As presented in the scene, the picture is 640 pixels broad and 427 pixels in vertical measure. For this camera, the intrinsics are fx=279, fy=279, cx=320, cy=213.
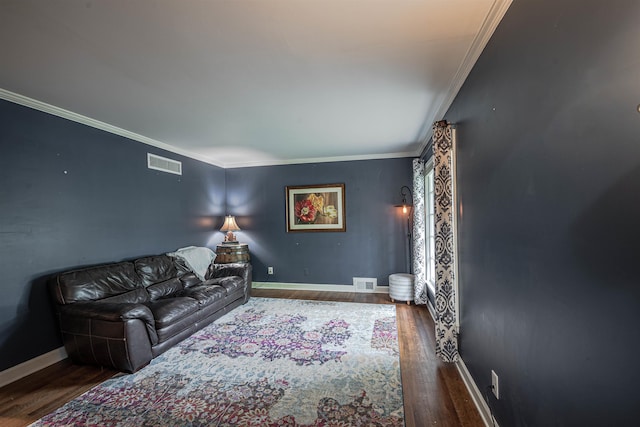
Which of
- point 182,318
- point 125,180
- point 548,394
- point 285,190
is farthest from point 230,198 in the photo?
point 548,394

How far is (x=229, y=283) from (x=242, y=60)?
2979 mm

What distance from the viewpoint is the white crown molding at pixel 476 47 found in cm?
149

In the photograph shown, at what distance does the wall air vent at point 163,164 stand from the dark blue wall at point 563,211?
13.3 feet

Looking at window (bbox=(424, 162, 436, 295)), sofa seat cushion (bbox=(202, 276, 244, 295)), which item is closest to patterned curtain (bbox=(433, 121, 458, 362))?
window (bbox=(424, 162, 436, 295))

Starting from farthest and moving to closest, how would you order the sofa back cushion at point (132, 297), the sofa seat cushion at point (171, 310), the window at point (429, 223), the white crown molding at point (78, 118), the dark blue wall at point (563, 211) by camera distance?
the window at point (429, 223), the sofa back cushion at point (132, 297), the sofa seat cushion at point (171, 310), the white crown molding at point (78, 118), the dark blue wall at point (563, 211)

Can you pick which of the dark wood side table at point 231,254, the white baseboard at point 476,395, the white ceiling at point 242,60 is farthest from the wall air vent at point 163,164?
the white baseboard at point 476,395

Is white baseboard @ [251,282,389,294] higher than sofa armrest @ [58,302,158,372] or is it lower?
lower

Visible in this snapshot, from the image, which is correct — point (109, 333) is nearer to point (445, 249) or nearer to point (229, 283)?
point (229, 283)

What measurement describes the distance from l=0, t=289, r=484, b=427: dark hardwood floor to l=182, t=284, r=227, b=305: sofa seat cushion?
3.36 feet

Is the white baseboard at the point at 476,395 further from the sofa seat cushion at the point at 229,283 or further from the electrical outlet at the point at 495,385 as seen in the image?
the sofa seat cushion at the point at 229,283

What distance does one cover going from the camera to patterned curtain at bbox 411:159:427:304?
420 cm

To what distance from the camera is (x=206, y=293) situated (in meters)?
3.48

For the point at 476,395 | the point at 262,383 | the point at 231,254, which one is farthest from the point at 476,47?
the point at 231,254

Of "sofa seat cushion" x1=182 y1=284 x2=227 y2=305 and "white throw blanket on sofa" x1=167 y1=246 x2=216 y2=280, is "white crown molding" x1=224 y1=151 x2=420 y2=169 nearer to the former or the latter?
"white throw blanket on sofa" x1=167 y1=246 x2=216 y2=280
